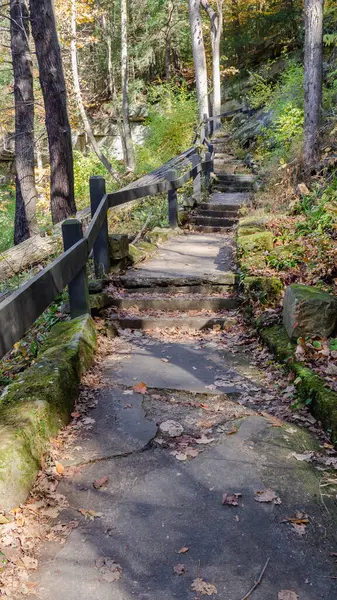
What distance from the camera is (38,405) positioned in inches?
121

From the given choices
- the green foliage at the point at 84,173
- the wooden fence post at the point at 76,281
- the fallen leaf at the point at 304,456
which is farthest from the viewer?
the green foliage at the point at 84,173

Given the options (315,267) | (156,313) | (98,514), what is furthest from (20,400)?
(315,267)

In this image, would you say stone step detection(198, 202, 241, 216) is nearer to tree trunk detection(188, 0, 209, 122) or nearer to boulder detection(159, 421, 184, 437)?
tree trunk detection(188, 0, 209, 122)

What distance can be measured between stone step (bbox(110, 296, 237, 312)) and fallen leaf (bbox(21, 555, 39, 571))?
13.3ft

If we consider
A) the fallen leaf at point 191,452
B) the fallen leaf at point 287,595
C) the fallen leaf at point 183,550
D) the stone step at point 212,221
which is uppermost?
the stone step at point 212,221

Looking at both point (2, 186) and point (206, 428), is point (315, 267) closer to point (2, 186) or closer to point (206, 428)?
point (206, 428)

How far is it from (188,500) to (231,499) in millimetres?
247

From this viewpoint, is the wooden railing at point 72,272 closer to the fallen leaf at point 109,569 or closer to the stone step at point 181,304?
the stone step at point 181,304

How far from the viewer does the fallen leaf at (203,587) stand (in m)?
2.01

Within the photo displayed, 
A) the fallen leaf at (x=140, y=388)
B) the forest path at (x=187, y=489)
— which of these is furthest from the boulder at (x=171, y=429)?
the fallen leaf at (x=140, y=388)

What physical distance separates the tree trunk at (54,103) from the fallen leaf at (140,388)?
6.17 metres

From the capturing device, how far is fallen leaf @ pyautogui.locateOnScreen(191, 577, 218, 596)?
201 cm

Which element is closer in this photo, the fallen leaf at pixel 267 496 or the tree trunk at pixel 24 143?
the fallen leaf at pixel 267 496

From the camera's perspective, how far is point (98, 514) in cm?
253
